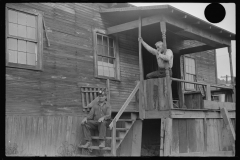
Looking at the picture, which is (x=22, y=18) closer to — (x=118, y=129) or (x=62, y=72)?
(x=62, y=72)

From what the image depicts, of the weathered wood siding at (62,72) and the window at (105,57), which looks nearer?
the weathered wood siding at (62,72)

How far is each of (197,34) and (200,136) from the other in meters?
3.67

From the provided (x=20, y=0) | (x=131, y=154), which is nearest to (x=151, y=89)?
(x=131, y=154)

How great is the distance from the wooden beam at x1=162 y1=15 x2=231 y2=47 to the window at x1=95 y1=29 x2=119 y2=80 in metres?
2.46

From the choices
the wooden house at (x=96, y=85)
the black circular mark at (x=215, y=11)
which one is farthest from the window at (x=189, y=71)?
the black circular mark at (x=215, y=11)

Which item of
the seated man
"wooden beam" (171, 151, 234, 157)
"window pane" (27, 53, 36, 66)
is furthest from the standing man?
"window pane" (27, 53, 36, 66)

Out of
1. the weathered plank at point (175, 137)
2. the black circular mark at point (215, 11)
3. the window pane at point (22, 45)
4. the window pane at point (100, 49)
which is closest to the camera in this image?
the black circular mark at point (215, 11)

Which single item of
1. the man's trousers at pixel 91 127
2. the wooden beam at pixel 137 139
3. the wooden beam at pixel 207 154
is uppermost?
the man's trousers at pixel 91 127

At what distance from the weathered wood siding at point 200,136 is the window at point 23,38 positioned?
4808 millimetres

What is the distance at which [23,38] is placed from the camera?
9.45m

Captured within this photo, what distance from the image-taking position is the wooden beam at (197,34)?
36.1ft

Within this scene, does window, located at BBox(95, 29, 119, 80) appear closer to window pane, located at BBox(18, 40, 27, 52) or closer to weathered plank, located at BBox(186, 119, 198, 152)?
window pane, located at BBox(18, 40, 27, 52)

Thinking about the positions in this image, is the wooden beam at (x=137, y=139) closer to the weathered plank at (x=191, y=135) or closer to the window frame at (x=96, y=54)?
the weathered plank at (x=191, y=135)

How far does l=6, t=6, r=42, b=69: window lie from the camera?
9.16 meters
